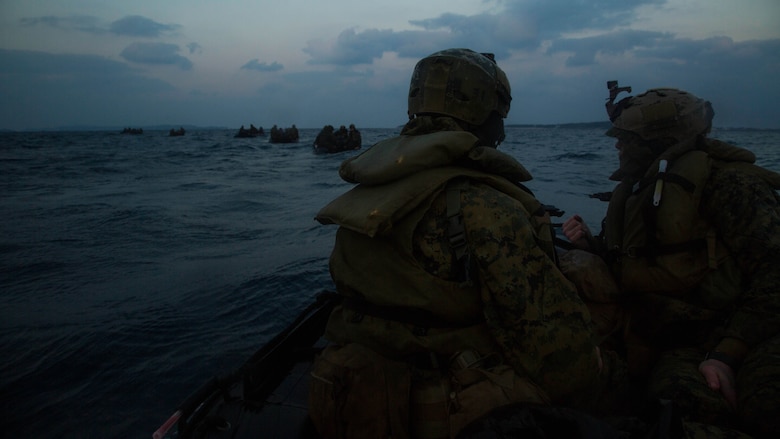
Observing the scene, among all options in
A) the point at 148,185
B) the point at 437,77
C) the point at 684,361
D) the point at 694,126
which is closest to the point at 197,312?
the point at 437,77

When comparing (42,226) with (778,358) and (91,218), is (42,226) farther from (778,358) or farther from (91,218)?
(778,358)

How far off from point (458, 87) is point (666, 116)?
5.56 ft

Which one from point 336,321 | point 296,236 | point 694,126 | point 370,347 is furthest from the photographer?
point 296,236

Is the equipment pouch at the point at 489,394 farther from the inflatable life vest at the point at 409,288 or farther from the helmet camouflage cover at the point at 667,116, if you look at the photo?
the helmet camouflage cover at the point at 667,116

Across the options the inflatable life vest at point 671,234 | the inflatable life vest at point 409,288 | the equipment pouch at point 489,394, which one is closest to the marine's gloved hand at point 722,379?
the inflatable life vest at point 671,234

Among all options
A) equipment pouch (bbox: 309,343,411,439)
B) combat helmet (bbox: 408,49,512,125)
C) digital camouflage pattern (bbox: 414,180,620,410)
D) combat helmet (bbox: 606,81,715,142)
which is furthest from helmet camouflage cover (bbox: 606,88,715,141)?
equipment pouch (bbox: 309,343,411,439)

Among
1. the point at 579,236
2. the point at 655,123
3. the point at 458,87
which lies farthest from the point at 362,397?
the point at 655,123

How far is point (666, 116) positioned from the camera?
9.77ft

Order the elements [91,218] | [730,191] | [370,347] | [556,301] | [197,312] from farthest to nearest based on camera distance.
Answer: [91,218], [197,312], [730,191], [370,347], [556,301]

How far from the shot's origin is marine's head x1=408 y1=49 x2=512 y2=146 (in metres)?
2.24

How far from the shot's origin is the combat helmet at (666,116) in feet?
9.68

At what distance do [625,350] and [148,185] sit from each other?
1806 cm

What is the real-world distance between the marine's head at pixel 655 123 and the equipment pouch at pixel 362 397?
7.93 feet

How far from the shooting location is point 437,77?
2260 millimetres
